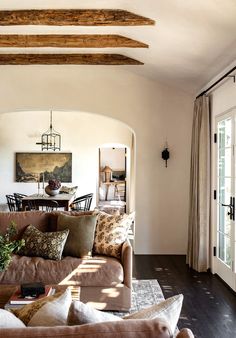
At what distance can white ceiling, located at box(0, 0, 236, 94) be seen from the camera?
3693mm

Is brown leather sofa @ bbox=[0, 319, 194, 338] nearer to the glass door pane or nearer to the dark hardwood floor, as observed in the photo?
the dark hardwood floor

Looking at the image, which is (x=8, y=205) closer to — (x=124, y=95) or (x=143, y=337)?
(x=124, y=95)

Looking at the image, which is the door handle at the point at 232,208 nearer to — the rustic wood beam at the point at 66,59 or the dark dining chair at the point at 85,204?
the rustic wood beam at the point at 66,59

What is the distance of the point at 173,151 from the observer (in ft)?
21.6

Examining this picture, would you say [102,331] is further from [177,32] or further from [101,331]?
[177,32]

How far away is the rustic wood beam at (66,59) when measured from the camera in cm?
603

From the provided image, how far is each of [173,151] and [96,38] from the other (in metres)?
2.47

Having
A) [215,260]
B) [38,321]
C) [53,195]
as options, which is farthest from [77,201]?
[38,321]

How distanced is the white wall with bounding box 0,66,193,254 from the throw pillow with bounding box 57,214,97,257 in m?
2.36

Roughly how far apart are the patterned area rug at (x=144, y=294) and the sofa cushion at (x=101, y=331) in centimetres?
256

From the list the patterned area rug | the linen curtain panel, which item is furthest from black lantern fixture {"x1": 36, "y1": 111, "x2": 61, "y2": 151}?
the patterned area rug

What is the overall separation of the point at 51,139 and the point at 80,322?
8.54 meters

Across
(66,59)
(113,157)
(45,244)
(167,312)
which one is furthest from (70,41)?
(113,157)

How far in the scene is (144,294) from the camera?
435 cm
